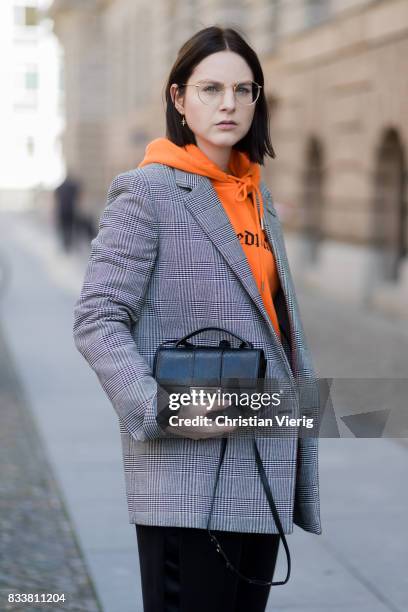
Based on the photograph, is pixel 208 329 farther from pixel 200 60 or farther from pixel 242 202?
pixel 200 60

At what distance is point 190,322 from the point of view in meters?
2.57

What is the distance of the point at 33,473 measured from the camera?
21.0ft

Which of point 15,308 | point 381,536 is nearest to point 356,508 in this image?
point 381,536

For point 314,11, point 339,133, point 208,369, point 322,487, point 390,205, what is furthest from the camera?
point 314,11

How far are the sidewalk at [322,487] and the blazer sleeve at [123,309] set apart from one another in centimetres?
195

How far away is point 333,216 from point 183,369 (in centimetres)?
1513

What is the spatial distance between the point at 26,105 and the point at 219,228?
7335 centimetres

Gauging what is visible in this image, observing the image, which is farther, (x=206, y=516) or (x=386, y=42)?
(x=386, y=42)

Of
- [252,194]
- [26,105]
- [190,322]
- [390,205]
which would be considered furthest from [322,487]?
[26,105]

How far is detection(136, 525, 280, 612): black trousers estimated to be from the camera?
8.42 ft

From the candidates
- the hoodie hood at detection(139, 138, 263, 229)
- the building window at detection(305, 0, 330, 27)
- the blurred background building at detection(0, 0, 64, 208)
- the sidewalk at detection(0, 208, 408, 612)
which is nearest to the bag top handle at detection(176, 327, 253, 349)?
the hoodie hood at detection(139, 138, 263, 229)

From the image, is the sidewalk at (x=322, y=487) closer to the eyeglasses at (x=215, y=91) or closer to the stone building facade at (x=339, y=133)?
the eyeglasses at (x=215, y=91)

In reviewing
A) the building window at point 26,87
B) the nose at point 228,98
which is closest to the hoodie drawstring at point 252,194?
the nose at point 228,98

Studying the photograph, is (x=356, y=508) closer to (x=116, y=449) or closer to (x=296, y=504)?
(x=116, y=449)
